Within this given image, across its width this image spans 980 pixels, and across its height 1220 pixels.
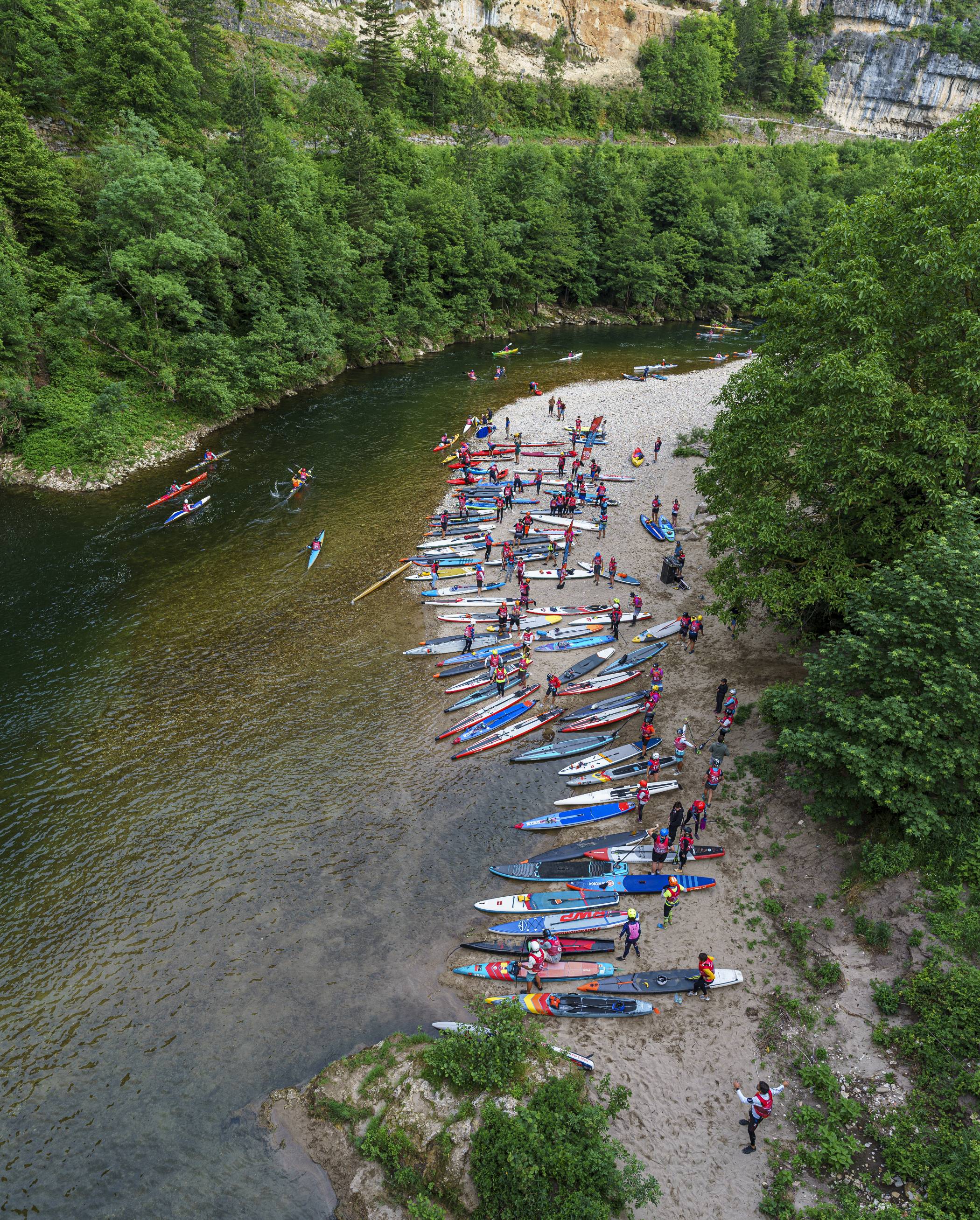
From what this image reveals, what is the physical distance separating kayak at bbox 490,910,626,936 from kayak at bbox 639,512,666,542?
21385 millimetres

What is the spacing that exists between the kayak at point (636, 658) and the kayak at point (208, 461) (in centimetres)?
2981

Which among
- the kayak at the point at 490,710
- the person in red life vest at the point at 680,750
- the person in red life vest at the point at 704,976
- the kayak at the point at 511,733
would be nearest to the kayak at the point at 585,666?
the kayak at the point at 490,710

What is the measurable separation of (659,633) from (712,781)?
30.1 ft

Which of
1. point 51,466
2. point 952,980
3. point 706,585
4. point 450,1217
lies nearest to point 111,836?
point 450,1217

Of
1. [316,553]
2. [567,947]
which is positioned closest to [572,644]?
[567,947]

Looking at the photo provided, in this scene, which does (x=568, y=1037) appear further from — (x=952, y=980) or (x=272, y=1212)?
(x=952, y=980)

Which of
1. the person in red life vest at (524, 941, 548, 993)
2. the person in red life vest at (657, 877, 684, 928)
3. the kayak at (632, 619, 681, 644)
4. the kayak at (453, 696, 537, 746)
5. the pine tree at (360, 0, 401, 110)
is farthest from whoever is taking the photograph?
the pine tree at (360, 0, 401, 110)

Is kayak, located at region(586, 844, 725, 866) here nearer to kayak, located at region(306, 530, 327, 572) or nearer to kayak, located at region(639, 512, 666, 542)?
kayak, located at region(639, 512, 666, 542)

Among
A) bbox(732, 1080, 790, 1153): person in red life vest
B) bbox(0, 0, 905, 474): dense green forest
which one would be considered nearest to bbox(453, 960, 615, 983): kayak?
bbox(732, 1080, 790, 1153): person in red life vest

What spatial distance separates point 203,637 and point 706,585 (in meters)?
22.3

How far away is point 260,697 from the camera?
961 inches

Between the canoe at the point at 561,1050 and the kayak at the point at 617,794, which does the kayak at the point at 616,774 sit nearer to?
the kayak at the point at 617,794

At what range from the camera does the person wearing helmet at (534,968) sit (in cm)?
1559

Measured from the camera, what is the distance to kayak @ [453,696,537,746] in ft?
75.9
